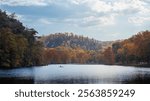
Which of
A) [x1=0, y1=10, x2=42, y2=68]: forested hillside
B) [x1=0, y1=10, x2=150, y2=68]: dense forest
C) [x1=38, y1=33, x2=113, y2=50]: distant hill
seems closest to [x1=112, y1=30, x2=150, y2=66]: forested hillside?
[x1=0, y1=10, x2=150, y2=68]: dense forest

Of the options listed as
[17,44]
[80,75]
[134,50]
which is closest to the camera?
[80,75]

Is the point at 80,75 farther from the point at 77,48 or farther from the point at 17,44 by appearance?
the point at 17,44

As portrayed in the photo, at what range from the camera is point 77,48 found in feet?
19.0

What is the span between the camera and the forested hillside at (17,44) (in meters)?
5.92

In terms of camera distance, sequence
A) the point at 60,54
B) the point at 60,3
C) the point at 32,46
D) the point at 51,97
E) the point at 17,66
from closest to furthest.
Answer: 1. the point at 51,97
2. the point at 60,3
3. the point at 60,54
4. the point at 32,46
5. the point at 17,66

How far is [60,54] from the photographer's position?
18.8 ft

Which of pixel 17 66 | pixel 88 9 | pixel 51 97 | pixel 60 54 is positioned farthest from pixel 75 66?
pixel 17 66

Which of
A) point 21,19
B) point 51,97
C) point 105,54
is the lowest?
point 51,97

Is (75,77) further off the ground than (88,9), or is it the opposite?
(88,9)

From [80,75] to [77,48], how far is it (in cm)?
41

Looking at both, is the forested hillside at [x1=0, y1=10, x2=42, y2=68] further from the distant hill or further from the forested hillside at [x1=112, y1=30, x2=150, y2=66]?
the forested hillside at [x1=112, y1=30, x2=150, y2=66]

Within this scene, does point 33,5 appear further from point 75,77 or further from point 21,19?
point 75,77

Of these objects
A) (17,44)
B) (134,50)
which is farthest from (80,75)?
(17,44)

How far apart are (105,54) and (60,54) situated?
56 cm
